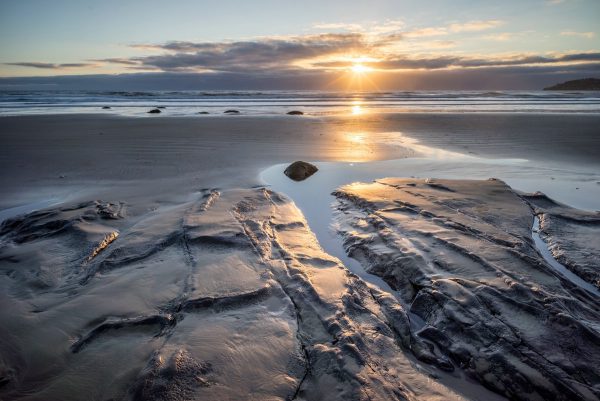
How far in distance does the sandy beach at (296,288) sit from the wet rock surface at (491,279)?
0.01 m

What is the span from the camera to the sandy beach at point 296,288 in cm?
182

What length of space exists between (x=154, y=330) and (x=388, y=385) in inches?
53.1

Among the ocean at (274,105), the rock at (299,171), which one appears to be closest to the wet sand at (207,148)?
the rock at (299,171)

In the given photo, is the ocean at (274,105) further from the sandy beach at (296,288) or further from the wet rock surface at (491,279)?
the wet rock surface at (491,279)

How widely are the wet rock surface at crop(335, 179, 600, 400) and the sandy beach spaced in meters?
0.01

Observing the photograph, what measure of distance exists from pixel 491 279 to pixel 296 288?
1419 mm

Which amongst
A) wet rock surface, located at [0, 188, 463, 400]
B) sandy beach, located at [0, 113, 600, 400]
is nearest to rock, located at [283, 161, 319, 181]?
sandy beach, located at [0, 113, 600, 400]

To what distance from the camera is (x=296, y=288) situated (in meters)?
2.56

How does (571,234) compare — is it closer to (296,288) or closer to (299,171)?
(296,288)

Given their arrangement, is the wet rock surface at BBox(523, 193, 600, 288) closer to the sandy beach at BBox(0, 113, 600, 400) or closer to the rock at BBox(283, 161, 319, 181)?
the sandy beach at BBox(0, 113, 600, 400)

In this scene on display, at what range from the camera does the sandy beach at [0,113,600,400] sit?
5.96 ft

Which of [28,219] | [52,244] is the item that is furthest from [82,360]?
[28,219]

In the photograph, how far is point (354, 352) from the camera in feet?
6.39

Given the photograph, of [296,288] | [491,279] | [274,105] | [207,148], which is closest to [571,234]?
[491,279]
